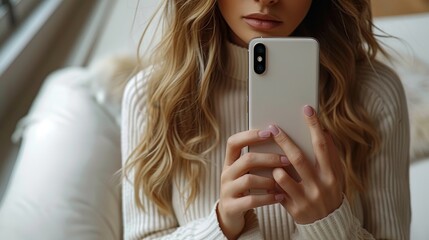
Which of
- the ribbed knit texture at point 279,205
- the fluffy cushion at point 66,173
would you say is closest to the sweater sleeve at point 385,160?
the ribbed knit texture at point 279,205

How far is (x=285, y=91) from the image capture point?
0.71m

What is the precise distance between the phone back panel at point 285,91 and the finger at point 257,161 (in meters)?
0.02

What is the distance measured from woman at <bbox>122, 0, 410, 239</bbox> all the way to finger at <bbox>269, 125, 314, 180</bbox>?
0.46 ft

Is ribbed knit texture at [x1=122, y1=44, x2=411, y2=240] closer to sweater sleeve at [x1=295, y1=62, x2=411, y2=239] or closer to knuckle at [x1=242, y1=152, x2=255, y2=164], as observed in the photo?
sweater sleeve at [x1=295, y1=62, x2=411, y2=239]

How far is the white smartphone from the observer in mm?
704

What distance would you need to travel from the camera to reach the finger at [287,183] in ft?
2.24

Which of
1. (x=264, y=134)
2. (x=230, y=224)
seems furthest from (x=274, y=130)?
(x=230, y=224)

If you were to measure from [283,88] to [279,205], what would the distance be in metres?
0.21

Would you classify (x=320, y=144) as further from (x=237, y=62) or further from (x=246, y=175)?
(x=237, y=62)

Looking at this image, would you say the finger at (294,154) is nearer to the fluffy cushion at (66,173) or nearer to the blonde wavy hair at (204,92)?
the blonde wavy hair at (204,92)

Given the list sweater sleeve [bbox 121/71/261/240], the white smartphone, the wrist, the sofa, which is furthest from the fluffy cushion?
the white smartphone

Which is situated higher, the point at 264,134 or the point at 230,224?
the point at 264,134

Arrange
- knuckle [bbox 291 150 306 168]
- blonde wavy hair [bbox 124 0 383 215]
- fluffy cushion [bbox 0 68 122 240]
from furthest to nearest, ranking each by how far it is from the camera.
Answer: fluffy cushion [bbox 0 68 122 240] < blonde wavy hair [bbox 124 0 383 215] < knuckle [bbox 291 150 306 168]

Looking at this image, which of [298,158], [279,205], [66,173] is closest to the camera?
[298,158]
